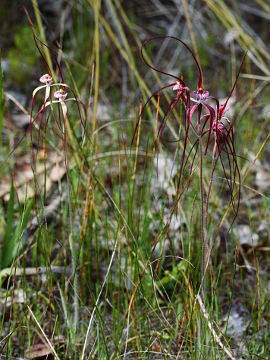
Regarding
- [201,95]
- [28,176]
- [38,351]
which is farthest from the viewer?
[28,176]

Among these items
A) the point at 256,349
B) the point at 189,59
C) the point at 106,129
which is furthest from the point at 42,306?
the point at 189,59

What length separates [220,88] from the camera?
3.06 m

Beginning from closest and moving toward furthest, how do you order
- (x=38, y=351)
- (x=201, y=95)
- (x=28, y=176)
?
(x=201, y=95) → (x=38, y=351) → (x=28, y=176)

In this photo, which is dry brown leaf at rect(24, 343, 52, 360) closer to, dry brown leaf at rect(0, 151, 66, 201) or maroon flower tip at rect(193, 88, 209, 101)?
dry brown leaf at rect(0, 151, 66, 201)

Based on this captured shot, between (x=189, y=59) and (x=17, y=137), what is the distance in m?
1.40

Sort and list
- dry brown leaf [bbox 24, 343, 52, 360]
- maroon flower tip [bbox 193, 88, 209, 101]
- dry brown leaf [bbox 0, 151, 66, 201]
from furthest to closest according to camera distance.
Result: dry brown leaf [bbox 0, 151, 66, 201]
dry brown leaf [bbox 24, 343, 52, 360]
maroon flower tip [bbox 193, 88, 209, 101]

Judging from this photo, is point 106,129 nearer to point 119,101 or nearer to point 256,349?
point 119,101

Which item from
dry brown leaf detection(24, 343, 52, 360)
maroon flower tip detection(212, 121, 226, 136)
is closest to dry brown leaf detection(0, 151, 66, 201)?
dry brown leaf detection(24, 343, 52, 360)

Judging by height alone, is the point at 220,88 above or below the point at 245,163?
above

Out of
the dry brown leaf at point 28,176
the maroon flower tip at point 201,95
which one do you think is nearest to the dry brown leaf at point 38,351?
the dry brown leaf at point 28,176

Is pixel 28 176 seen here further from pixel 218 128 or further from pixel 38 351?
pixel 218 128

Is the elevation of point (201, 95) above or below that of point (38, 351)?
above

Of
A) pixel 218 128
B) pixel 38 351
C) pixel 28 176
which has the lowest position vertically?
pixel 38 351

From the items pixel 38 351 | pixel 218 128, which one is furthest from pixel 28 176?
pixel 218 128
